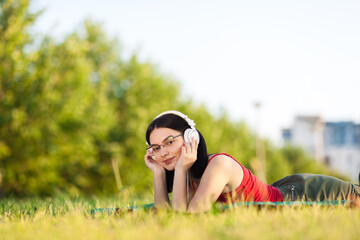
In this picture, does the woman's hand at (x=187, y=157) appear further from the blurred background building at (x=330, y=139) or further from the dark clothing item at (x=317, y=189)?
the blurred background building at (x=330, y=139)

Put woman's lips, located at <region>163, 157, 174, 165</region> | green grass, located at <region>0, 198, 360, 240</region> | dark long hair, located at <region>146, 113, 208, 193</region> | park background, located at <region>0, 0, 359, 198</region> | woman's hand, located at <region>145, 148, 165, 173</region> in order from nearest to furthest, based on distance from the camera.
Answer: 1. green grass, located at <region>0, 198, 360, 240</region>
2. dark long hair, located at <region>146, 113, 208, 193</region>
3. woman's lips, located at <region>163, 157, 174, 165</region>
4. woman's hand, located at <region>145, 148, 165, 173</region>
5. park background, located at <region>0, 0, 359, 198</region>

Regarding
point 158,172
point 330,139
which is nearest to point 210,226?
point 158,172

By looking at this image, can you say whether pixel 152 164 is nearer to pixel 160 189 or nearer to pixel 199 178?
pixel 160 189

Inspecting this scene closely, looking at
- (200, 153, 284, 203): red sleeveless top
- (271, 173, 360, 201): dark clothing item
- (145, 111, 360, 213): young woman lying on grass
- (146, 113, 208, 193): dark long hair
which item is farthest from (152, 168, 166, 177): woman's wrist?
(271, 173, 360, 201): dark clothing item

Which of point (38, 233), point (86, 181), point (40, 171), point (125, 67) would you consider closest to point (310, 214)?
point (38, 233)

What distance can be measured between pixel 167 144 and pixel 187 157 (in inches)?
11.5

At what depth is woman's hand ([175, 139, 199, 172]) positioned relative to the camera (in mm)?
3416

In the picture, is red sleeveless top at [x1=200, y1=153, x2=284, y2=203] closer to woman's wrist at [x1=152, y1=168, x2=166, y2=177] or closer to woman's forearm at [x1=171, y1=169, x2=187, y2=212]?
woman's forearm at [x1=171, y1=169, x2=187, y2=212]

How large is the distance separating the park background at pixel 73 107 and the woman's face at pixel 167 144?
308 inches

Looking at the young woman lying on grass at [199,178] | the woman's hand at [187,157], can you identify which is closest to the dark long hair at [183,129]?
the young woman lying on grass at [199,178]

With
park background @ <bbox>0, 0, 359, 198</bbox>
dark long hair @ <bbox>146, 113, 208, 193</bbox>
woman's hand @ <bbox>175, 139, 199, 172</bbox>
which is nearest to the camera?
woman's hand @ <bbox>175, 139, 199, 172</bbox>

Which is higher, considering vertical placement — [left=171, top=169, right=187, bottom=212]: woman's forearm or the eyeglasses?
the eyeglasses

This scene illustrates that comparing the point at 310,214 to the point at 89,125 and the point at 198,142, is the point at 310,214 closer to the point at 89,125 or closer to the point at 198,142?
the point at 198,142

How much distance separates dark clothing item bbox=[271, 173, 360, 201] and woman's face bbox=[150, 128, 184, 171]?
4.10 ft
